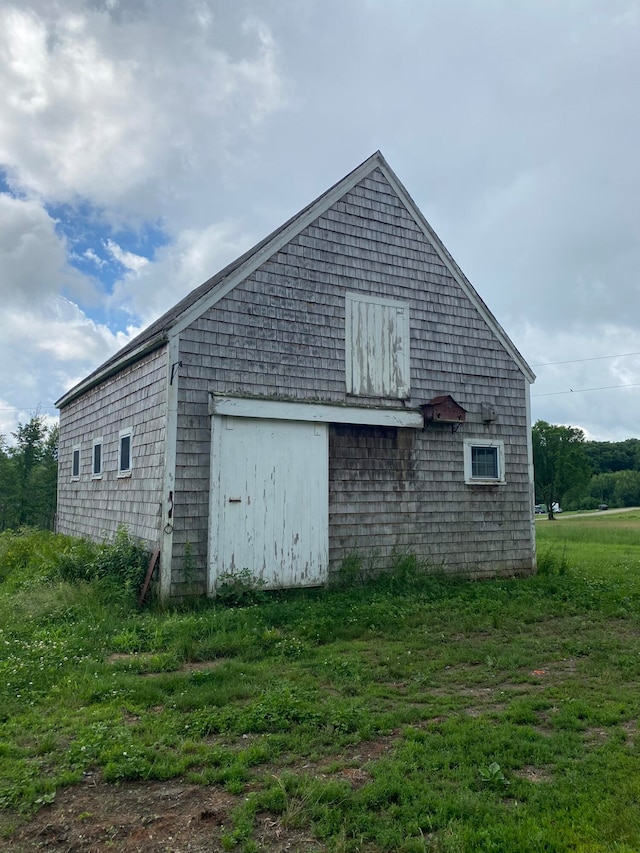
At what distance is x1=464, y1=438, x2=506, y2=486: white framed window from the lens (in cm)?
1203

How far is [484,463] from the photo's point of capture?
12.3 m

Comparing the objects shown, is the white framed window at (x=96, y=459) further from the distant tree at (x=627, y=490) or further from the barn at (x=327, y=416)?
the distant tree at (x=627, y=490)

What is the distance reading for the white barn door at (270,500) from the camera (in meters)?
9.36

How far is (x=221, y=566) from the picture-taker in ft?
30.3

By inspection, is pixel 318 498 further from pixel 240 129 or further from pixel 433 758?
pixel 240 129

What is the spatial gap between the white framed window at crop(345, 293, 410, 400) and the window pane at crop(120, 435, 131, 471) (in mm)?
4039

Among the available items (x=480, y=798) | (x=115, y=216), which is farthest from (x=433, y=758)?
(x=115, y=216)

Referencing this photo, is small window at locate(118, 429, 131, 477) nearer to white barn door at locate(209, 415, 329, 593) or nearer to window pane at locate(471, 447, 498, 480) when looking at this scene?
white barn door at locate(209, 415, 329, 593)

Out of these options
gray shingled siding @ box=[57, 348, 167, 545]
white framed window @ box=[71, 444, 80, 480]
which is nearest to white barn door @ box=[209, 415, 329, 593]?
gray shingled siding @ box=[57, 348, 167, 545]

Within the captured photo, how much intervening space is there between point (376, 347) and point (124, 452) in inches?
195

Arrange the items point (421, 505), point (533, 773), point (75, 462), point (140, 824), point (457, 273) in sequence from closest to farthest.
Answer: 1. point (140, 824)
2. point (533, 773)
3. point (421, 505)
4. point (457, 273)
5. point (75, 462)

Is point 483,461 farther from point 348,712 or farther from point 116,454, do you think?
point 348,712

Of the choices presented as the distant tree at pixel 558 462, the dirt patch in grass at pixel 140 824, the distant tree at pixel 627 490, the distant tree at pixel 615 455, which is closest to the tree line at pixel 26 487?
the dirt patch in grass at pixel 140 824

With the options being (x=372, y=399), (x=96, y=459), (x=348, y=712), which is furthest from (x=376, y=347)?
→ (x=348, y=712)
